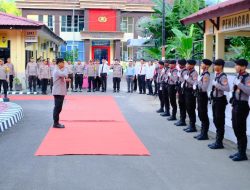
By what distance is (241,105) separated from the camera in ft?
30.0

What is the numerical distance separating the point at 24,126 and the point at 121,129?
2640mm

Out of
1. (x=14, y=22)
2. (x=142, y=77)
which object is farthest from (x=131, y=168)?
(x=142, y=77)

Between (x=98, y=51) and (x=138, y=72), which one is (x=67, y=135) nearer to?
(x=138, y=72)

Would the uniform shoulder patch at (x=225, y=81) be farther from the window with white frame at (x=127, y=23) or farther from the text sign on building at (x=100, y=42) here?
the window with white frame at (x=127, y=23)

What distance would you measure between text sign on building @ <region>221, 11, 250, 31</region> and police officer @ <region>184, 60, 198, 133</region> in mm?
1959

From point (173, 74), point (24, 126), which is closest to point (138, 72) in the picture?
point (173, 74)

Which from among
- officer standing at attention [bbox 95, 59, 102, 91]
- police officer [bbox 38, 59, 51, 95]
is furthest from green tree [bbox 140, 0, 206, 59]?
police officer [bbox 38, 59, 51, 95]

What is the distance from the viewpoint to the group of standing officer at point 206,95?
9.14 metres

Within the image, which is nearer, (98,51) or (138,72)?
(138,72)

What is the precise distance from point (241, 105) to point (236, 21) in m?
5.73

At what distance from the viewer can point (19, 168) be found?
8188 millimetres

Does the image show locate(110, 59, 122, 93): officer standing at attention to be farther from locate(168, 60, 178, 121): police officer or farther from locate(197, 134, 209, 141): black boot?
locate(197, 134, 209, 141): black boot

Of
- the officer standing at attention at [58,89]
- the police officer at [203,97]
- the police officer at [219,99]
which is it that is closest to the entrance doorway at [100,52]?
the officer standing at attention at [58,89]

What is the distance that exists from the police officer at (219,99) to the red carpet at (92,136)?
160 cm
